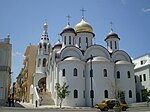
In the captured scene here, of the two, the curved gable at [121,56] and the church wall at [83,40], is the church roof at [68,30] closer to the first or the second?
the church wall at [83,40]

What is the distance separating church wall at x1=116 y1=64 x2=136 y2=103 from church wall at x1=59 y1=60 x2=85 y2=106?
23.7ft

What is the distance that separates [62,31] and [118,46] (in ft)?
42.3

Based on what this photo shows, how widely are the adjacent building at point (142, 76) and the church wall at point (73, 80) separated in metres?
12.5

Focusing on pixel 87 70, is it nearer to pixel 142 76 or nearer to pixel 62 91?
pixel 62 91

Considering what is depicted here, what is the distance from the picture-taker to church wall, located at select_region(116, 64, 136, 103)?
42.4m

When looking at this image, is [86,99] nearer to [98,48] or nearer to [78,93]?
[78,93]

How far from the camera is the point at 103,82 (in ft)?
132

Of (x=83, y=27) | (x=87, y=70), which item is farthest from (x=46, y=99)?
(x=83, y=27)

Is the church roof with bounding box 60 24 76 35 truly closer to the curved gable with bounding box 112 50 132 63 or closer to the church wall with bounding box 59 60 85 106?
the church wall with bounding box 59 60 85 106

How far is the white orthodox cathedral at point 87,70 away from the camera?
4006cm

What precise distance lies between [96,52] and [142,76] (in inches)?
423

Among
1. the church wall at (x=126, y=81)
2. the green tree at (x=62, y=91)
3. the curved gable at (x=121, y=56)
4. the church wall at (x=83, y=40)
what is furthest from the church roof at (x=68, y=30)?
the green tree at (x=62, y=91)

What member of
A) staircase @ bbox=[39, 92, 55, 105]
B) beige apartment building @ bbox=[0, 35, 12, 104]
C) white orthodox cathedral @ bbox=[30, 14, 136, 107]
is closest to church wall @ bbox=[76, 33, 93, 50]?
white orthodox cathedral @ bbox=[30, 14, 136, 107]

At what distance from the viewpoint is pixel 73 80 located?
40250mm
